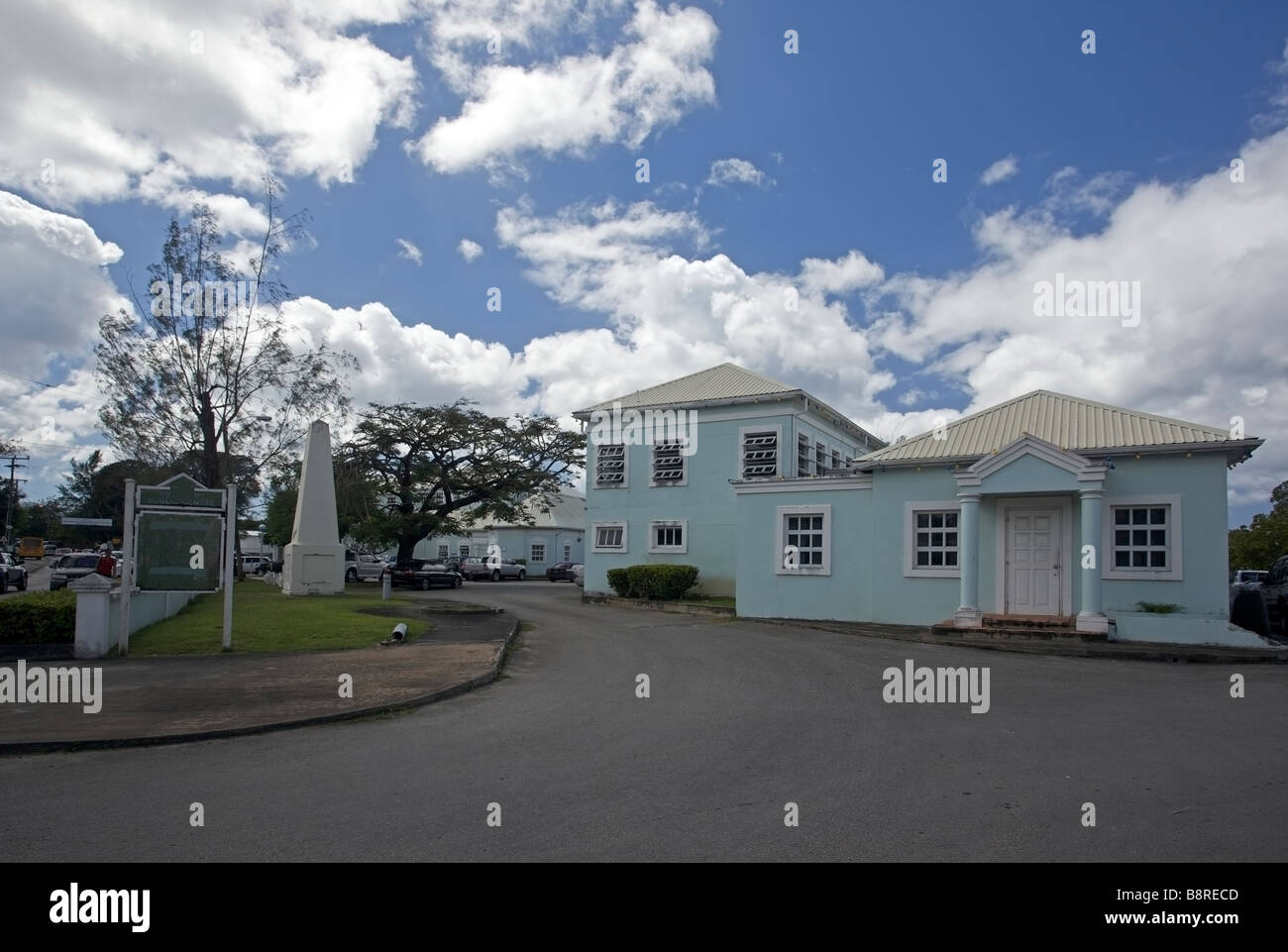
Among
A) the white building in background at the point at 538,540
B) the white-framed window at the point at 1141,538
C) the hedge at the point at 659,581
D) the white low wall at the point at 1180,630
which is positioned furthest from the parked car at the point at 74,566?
the white low wall at the point at 1180,630

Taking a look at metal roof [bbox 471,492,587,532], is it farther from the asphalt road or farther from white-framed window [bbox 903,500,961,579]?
the asphalt road

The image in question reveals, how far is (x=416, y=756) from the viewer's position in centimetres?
809

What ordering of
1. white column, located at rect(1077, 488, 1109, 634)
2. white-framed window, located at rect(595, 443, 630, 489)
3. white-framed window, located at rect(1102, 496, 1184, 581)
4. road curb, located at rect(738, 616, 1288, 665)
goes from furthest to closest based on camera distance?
white-framed window, located at rect(595, 443, 630, 489)
white-framed window, located at rect(1102, 496, 1184, 581)
white column, located at rect(1077, 488, 1109, 634)
road curb, located at rect(738, 616, 1288, 665)

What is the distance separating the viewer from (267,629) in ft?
58.4

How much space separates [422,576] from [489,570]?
39.2 feet

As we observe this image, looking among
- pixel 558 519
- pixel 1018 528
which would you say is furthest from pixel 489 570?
pixel 1018 528

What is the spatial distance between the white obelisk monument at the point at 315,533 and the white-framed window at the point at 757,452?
13.8 meters

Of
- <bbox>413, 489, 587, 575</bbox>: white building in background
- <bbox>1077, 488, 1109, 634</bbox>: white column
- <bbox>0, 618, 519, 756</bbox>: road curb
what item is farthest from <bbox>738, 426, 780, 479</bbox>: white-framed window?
<bbox>413, 489, 587, 575</bbox>: white building in background

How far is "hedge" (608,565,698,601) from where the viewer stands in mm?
28562

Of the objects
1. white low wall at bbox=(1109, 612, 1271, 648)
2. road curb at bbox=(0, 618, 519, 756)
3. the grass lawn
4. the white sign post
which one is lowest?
the grass lawn

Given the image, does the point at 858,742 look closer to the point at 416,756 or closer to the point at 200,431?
the point at 416,756

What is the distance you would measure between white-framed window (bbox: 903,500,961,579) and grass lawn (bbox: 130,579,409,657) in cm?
1137

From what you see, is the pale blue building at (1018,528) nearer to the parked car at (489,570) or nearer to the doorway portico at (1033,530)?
the doorway portico at (1033,530)
